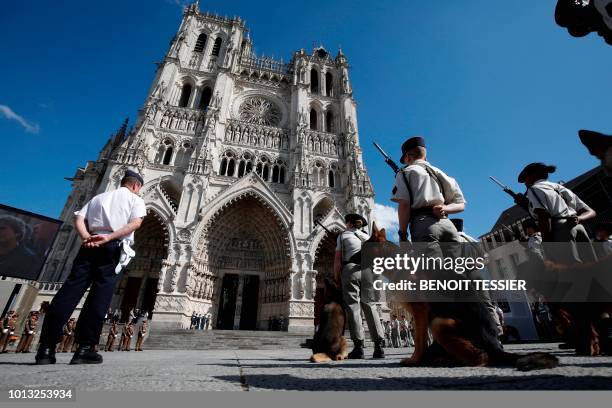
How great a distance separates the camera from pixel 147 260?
1688cm

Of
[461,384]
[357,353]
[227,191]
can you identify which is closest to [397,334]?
[357,353]

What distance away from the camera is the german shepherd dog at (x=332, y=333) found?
3230 millimetres

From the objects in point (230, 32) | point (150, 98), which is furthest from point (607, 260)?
point (230, 32)

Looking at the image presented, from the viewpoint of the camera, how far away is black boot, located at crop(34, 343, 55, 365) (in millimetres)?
2357

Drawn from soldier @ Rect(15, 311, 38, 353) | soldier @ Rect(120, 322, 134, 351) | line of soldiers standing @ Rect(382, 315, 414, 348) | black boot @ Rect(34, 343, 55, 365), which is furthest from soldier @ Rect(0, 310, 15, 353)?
line of soldiers standing @ Rect(382, 315, 414, 348)

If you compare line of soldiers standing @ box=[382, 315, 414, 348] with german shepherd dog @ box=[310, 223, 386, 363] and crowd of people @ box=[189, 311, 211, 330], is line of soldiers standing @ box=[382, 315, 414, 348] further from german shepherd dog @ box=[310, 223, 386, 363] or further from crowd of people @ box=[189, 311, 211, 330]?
german shepherd dog @ box=[310, 223, 386, 363]

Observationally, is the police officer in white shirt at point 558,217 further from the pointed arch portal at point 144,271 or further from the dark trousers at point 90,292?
the pointed arch portal at point 144,271

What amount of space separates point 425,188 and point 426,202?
0.42ft

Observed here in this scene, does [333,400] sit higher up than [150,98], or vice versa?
[150,98]

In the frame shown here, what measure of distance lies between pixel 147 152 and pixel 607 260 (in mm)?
20022

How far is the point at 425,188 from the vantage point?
2.47 metres

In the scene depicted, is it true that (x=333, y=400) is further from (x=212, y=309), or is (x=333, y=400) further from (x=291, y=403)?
(x=212, y=309)

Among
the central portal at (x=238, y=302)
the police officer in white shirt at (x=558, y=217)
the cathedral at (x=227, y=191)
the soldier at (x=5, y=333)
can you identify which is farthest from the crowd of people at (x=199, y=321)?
the police officer in white shirt at (x=558, y=217)

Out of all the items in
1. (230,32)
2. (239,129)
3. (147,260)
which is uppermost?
(230,32)
